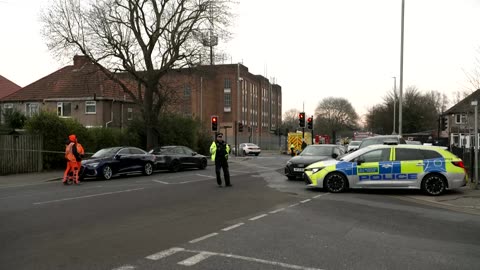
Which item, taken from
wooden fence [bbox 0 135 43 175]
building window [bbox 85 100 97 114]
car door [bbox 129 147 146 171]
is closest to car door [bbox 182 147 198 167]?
car door [bbox 129 147 146 171]

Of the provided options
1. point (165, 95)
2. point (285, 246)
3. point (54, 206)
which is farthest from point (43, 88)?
point (285, 246)

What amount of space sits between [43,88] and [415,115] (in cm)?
5835

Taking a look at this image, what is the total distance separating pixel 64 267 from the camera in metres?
5.59

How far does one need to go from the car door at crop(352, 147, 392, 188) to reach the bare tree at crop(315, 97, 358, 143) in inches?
4421

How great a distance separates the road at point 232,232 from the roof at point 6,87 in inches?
2081

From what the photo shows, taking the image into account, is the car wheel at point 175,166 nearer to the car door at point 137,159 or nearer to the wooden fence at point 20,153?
the car door at point 137,159

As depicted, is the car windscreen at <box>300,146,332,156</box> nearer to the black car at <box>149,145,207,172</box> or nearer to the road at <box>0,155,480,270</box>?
the road at <box>0,155,480,270</box>

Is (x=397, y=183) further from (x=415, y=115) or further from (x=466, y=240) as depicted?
(x=415, y=115)

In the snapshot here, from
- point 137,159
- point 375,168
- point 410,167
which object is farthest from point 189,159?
point 410,167

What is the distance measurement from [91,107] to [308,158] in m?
30.5

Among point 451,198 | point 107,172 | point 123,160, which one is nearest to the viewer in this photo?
point 451,198

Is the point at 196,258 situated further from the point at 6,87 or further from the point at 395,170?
the point at 6,87

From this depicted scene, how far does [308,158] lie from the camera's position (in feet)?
58.9

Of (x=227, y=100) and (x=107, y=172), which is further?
(x=227, y=100)
